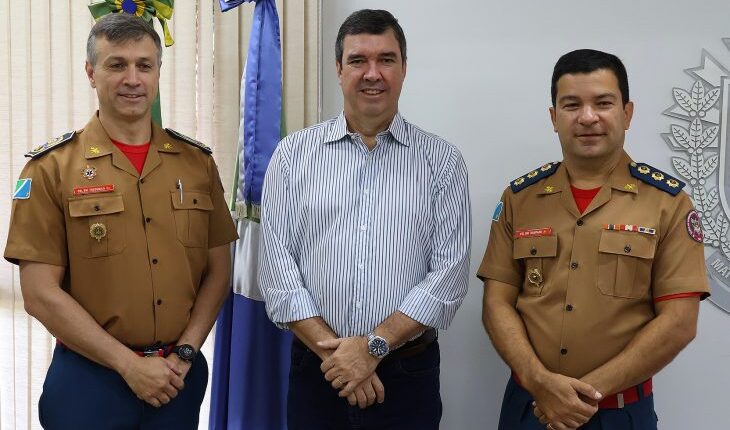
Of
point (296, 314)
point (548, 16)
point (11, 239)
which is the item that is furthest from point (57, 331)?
point (548, 16)

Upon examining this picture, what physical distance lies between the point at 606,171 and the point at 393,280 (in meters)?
0.66

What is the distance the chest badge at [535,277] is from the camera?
1.90m

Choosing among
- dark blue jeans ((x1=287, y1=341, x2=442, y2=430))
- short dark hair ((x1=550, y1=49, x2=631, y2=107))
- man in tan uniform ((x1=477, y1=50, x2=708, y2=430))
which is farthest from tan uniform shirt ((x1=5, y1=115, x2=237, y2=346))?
short dark hair ((x1=550, y1=49, x2=631, y2=107))

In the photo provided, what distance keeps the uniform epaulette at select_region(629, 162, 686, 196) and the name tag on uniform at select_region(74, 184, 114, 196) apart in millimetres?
1418

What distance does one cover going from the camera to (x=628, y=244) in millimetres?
1804

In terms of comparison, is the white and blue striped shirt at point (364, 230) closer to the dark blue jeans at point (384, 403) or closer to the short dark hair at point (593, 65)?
the dark blue jeans at point (384, 403)

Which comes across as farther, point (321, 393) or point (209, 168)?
point (209, 168)

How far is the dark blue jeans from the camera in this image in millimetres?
1868

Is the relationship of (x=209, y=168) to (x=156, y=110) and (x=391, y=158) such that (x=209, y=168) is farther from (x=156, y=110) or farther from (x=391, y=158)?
(x=391, y=158)

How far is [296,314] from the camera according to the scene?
1857mm

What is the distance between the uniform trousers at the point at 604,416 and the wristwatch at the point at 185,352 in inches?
35.7

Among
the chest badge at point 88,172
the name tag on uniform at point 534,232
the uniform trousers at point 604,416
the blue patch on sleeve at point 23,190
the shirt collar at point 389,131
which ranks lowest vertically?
the uniform trousers at point 604,416

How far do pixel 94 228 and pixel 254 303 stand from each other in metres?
0.74

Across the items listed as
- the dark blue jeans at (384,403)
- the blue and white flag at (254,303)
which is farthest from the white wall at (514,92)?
the dark blue jeans at (384,403)
